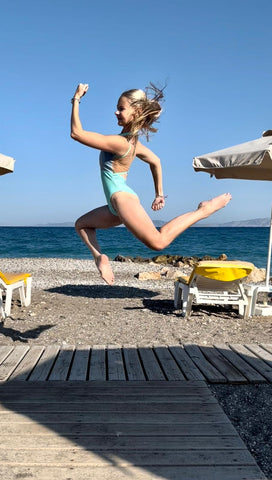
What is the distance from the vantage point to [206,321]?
25.5 ft

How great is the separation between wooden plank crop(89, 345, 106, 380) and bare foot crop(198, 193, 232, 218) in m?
2.12

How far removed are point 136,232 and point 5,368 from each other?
2.56 meters

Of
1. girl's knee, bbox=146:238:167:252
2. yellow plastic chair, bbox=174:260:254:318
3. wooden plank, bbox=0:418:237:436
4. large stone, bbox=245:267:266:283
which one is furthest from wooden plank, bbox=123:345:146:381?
large stone, bbox=245:267:266:283

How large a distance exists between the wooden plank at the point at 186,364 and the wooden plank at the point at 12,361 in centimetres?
169

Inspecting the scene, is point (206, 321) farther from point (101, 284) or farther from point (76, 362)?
point (101, 284)

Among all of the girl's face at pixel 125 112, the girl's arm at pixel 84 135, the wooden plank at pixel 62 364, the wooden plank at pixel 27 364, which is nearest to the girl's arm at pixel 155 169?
the girl's face at pixel 125 112

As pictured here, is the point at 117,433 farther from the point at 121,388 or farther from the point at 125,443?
the point at 121,388

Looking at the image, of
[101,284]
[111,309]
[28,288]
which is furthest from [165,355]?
[101,284]

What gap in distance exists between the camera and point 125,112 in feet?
10.5

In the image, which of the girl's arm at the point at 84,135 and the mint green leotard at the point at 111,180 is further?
the mint green leotard at the point at 111,180

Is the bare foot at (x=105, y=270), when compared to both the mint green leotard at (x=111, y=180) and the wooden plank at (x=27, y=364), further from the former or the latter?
the wooden plank at (x=27, y=364)

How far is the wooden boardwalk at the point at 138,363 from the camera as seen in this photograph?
181 inches

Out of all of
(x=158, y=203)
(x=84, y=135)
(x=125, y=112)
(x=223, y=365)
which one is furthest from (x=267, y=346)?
(x=84, y=135)

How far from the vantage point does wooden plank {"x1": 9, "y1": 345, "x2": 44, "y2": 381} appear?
456 centimetres
